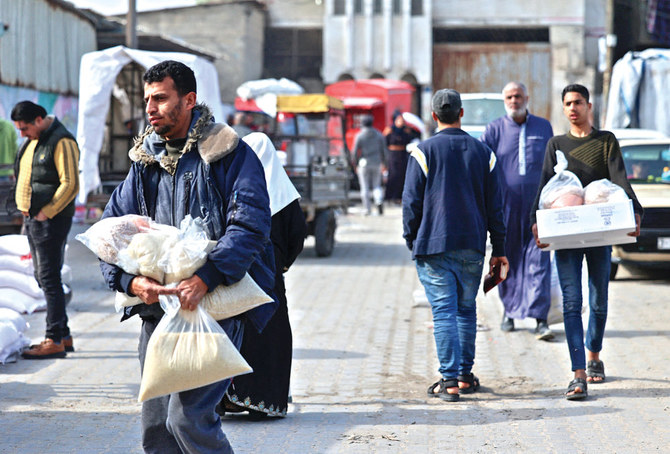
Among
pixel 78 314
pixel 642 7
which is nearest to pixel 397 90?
pixel 642 7

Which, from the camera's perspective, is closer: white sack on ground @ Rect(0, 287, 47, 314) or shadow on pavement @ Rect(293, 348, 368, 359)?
shadow on pavement @ Rect(293, 348, 368, 359)

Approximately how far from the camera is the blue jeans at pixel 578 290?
6.54 metres

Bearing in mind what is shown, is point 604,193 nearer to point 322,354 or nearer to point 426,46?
point 322,354

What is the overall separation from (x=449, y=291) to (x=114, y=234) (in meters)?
3.13

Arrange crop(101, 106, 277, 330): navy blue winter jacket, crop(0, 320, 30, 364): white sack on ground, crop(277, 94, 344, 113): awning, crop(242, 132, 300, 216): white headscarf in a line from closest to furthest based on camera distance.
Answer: crop(101, 106, 277, 330): navy blue winter jacket, crop(242, 132, 300, 216): white headscarf, crop(0, 320, 30, 364): white sack on ground, crop(277, 94, 344, 113): awning

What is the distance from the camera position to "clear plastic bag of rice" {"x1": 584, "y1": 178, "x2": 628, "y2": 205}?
6.56 meters

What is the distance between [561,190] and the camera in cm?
665

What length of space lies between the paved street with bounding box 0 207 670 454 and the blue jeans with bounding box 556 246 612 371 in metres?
0.37

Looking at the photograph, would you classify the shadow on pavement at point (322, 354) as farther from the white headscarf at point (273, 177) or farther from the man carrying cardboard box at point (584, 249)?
the white headscarf at point (273, 177)

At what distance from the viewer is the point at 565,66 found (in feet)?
120

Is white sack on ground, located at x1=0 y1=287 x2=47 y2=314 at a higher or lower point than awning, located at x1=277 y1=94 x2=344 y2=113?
lower

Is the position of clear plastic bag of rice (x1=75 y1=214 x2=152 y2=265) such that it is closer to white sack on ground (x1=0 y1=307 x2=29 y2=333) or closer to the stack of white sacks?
white sack on ground (x1=0 y1=307 x2=29 y2=333)

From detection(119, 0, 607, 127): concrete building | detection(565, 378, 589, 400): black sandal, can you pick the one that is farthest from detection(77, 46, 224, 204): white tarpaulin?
detection(119, 0, 607, 127): concrete building

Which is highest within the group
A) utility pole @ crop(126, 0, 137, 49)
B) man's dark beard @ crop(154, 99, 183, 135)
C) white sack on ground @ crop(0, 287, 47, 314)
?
utility pole @ crop(126, 0, 137, 49)
